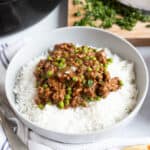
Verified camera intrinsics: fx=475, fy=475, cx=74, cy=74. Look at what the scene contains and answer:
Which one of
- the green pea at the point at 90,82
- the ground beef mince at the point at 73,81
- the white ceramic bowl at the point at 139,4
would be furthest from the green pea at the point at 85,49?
the white ceramic bowl at the point at 139,4

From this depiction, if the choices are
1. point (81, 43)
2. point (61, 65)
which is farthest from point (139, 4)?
point (61, 65)

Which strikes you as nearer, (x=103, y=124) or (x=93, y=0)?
(x=103, y=124)

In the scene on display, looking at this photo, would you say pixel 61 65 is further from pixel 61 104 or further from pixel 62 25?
pixel 62 25

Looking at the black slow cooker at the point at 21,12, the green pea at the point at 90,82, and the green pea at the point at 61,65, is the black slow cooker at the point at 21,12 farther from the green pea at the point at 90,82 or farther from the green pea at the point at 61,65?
the green pea at the point at 90,82

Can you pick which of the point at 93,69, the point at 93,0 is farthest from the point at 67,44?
the point at 93,0

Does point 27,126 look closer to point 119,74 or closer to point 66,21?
point 119,74

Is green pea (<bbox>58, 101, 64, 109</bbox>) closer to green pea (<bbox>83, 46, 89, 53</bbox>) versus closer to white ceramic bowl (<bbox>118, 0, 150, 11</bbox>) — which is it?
green pea (<bbox>83, 46, 89, 53</bbox>)
